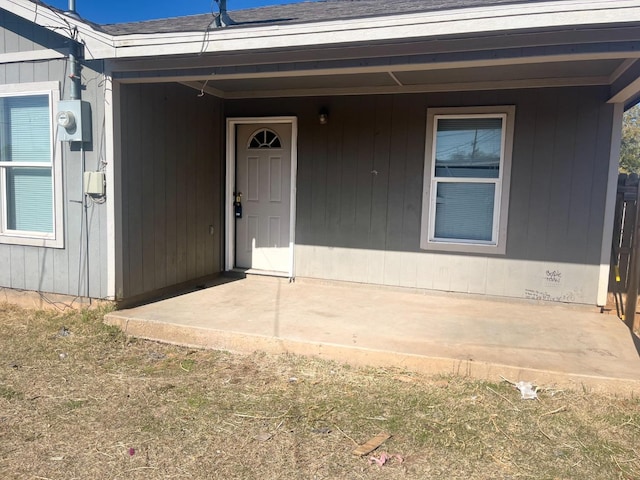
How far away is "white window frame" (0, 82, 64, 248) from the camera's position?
16.4ft

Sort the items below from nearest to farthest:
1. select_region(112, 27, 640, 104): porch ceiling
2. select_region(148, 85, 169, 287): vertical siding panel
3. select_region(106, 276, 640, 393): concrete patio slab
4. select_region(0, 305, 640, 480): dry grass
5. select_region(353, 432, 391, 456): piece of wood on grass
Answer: select_region(0, 305, 640, 480): dry grass → select_region(353, 432, 391, 456): piece of wood on grass → select_region(112, 27, 640, 104): porch ceiling → select_region(106, 276, 640, 393): concrete patio slab → select_region(148, 85, 169, 287): vertical siding panel

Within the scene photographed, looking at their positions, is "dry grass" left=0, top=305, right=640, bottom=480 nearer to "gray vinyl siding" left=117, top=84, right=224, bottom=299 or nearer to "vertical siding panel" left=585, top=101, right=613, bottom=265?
"gray vinyl siding" left=117, top=84, right=224, bottom=299

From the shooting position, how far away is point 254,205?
21.9 ft

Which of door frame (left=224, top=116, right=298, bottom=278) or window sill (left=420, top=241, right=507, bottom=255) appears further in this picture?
door frame (left=224, top=116, right=298, bottom=278)

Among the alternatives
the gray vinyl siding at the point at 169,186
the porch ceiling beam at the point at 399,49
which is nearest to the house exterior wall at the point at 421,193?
the gray vinyl siding at the point at 169,186

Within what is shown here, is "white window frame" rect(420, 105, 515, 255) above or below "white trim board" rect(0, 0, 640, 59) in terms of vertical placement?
below

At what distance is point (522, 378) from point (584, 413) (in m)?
0.46

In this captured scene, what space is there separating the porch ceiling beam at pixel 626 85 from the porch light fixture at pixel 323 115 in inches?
124

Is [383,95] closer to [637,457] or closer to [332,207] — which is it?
[332,207]

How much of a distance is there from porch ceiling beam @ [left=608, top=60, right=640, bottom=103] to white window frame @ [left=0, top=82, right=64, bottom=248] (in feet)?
18.1

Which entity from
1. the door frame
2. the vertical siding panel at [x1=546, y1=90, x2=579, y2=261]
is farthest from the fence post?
the door frame

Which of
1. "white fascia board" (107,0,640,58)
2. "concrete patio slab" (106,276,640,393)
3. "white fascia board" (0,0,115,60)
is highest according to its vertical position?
"white fascia board" (0,0,115,60)

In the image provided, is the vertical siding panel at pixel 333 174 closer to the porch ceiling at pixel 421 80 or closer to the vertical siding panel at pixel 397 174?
the porch ceiling at pixel 421 80

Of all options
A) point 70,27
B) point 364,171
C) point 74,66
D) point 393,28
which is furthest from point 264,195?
point 393,28
